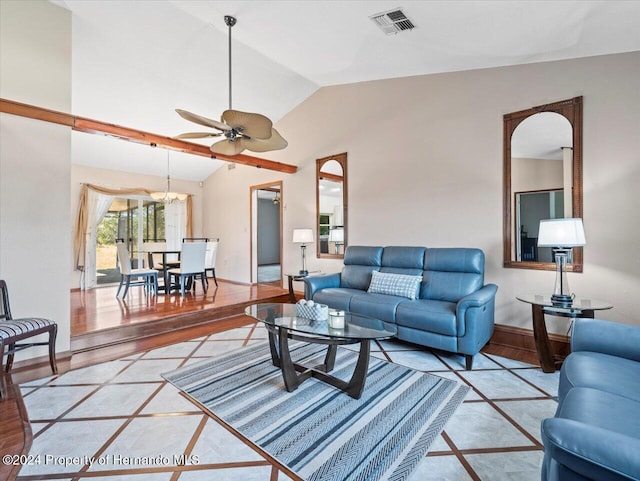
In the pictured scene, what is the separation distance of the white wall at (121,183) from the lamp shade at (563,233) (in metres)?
6.49

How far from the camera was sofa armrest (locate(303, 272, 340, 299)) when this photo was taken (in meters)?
3.97

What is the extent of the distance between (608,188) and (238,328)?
13.9 feet

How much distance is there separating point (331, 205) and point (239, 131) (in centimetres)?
255

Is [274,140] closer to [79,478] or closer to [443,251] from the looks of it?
[443,251]

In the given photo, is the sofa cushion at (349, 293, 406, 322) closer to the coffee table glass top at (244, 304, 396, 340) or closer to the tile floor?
the tile floor

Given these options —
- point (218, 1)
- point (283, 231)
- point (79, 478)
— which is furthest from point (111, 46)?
point (79, 478)

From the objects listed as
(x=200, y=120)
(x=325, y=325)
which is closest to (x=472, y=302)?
(x=325, y=325)

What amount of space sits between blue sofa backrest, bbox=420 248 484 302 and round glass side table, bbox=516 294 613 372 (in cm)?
59

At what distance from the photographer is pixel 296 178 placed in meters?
5.59

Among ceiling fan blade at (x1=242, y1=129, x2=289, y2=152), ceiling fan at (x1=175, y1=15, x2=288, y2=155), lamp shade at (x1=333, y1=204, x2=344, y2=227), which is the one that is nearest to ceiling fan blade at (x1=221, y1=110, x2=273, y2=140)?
ceiling fan at (x1=175, y1=15, x2=288, y2=155)

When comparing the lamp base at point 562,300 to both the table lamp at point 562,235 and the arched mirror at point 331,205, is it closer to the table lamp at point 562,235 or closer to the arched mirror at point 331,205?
the table lamp at point 562,235

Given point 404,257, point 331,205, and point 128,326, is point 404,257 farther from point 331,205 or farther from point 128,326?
point 128,326

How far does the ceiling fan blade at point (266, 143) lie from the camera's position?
2.88m

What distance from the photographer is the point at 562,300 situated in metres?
2.54
